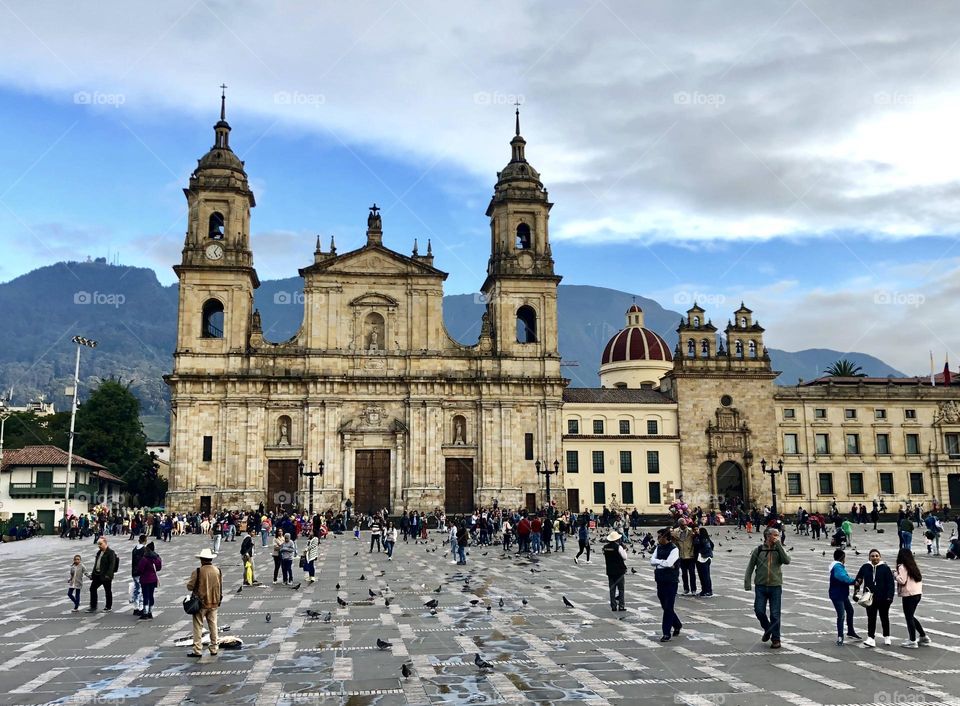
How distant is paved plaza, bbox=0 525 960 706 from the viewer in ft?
35.4

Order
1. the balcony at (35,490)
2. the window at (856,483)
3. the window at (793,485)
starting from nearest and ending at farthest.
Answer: the balcony at (35,490)
the window at (793,485)
the window at (856,483)

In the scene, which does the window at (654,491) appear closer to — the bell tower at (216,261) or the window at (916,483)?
the window at (916,483)

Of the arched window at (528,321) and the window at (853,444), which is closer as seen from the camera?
the arched window at (528,321)

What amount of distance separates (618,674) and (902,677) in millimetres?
3706

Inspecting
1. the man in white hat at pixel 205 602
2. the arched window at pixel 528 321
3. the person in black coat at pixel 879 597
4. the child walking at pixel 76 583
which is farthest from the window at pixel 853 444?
the man in white hat at pixel 205 602

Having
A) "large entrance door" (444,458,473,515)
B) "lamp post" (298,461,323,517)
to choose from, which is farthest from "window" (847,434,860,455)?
"lamp post" (298,461,323,517)

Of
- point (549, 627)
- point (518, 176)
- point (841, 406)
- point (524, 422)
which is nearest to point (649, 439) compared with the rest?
point (524, 422)

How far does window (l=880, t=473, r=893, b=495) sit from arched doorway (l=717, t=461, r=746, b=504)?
11.3m

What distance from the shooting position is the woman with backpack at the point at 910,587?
13250 millimetres

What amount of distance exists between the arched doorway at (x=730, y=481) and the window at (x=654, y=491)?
4620 millimetres

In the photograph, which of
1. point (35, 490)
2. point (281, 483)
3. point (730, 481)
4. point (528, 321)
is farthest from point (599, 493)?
point (35, 490)

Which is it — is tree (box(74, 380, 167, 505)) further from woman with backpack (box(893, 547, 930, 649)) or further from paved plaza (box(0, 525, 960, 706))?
woman with backpack (box(893, 547, 930, 649))

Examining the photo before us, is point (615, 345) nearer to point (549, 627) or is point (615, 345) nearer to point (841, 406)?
point (841, 406)

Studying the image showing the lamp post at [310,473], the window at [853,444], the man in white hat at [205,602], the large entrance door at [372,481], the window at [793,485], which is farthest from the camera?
the window at [853,444]
